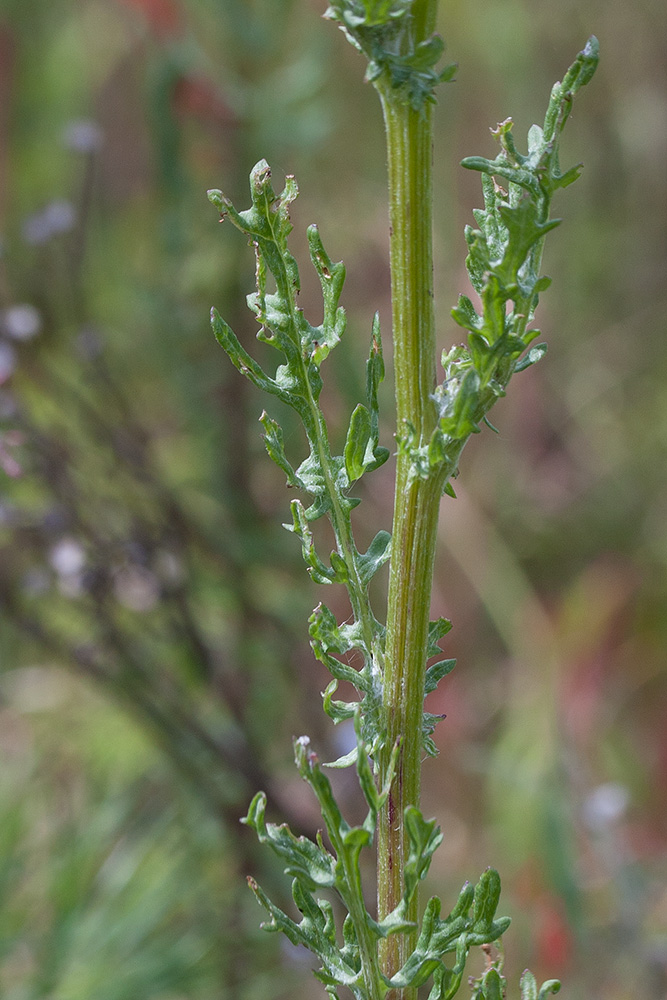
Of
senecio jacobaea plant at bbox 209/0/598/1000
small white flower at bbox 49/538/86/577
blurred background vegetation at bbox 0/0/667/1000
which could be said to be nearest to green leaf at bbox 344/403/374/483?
senecio jacobaea plant at bbox 209/0/598/1000

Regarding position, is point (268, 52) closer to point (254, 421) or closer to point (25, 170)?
point (254, 421)

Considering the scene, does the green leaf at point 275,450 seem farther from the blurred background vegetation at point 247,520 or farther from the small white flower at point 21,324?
the small white flower at point 21,324

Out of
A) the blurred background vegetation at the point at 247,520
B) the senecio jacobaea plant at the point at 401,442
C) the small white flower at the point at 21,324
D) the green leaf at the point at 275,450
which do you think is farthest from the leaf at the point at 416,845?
the small white flower at the point at 21,324

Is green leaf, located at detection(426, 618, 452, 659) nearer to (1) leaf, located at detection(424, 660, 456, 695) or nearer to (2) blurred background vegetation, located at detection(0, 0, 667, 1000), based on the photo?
(1) leaf, located at detection(424, 660, 456, 695)

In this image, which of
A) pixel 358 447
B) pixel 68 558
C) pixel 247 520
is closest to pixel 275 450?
pixel 358 447

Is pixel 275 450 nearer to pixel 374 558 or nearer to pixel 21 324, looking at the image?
pixel 374 558

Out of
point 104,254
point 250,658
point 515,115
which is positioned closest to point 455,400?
point 250,658
